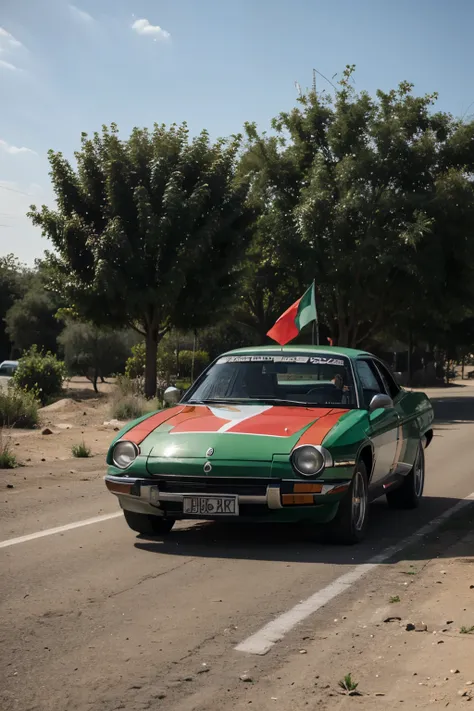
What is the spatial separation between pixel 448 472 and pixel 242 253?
1348 cm

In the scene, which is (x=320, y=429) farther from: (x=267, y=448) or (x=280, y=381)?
(x=280, y=381)

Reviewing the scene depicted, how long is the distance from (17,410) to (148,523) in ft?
40.8

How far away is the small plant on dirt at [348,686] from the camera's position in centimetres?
450

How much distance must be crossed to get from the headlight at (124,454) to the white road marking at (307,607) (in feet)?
6.40

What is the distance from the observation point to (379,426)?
28.1 feet

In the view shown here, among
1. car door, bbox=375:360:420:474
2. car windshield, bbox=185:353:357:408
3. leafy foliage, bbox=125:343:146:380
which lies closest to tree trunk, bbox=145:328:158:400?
leafy foliage, bbox=125:343:146:380

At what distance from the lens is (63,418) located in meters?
23.3

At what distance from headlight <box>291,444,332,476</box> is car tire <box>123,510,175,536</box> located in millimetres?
1205

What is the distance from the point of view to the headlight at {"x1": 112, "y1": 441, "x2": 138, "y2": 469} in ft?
25.7

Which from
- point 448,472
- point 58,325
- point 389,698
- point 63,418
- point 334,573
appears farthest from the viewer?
point 58,325

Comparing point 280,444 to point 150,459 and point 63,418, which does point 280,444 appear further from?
point 63,418

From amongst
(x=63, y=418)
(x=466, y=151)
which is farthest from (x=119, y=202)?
(x=466, y=151)

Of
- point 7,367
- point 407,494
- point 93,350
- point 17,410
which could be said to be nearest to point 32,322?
point 7,367

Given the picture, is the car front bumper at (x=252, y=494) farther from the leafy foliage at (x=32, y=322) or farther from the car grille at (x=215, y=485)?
the leafy foliage at (x=32, y=322)
